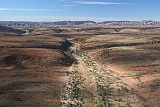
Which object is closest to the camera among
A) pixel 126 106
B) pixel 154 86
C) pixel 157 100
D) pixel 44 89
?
pixel 126 106

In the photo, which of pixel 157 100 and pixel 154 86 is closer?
pixel 157 100

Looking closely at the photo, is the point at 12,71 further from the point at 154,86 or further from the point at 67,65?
the point at 154,86

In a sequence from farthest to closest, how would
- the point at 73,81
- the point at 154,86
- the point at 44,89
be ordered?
1. the point at 73,81
2. the point at 154,86
3. the point at 44,89

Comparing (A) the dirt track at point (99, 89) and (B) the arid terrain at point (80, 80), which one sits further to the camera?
(B) the arid terrain at point (80, 80)

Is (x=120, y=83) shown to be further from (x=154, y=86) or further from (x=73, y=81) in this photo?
(x=73, y=81)

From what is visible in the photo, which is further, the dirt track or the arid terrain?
the arid terrain

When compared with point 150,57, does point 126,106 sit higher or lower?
lower

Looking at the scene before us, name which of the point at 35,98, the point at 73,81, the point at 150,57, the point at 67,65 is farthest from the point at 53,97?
the point at 150,57

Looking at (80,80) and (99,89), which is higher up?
(80,80)

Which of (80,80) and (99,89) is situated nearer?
(99,89)
